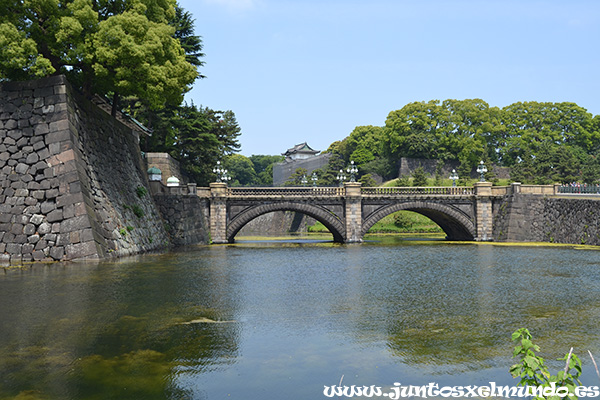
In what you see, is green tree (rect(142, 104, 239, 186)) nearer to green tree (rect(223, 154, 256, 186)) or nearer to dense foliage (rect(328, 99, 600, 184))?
dense foliage (rect(328, 99, 600, 184))

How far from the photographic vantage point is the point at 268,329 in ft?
38.0

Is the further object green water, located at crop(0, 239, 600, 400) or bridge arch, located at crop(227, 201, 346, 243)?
bridge arch, located at crop(227, 201, 346, 243)

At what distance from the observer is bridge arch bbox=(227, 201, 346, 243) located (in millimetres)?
46891

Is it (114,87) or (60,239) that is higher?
(114,87)

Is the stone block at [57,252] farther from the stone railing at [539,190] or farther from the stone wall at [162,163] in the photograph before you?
the stone railing at [539,190]

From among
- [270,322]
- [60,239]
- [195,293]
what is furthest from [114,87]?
[270,322]

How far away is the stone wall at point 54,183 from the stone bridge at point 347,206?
609 inches

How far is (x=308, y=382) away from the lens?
8086mm

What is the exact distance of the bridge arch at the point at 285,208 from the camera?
154 ft

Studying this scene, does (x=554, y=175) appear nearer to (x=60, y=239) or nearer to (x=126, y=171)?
(x=126, y=171)

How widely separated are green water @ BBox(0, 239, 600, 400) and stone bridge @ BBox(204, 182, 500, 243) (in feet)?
81.0

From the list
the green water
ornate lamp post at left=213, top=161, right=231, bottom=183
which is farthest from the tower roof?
the green water

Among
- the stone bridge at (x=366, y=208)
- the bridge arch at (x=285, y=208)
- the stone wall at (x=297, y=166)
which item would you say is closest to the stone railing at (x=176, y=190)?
the stone bridge at (x=366, y=208)

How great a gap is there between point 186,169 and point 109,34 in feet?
97.1
